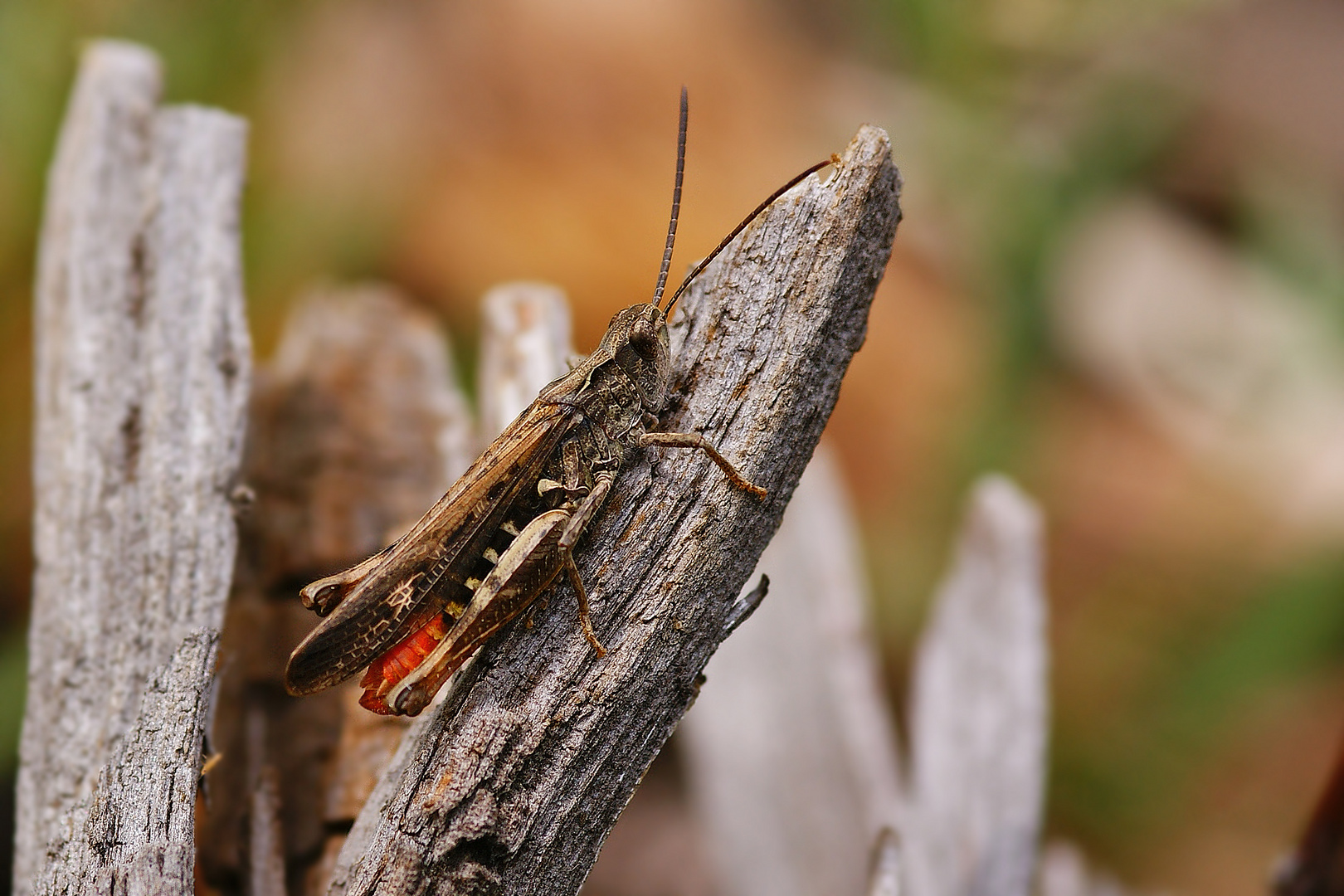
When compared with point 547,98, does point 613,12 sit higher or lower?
higher

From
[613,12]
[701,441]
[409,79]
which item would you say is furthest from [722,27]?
[701,441]

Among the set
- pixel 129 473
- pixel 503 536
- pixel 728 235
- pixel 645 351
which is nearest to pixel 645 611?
pixel 503 536

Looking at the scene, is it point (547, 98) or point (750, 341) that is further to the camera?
point (547, 98)

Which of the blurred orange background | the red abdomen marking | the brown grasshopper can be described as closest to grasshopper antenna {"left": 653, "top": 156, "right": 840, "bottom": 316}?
the brown grasshopper

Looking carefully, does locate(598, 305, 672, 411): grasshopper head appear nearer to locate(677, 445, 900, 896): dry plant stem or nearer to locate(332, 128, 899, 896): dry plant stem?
locate(332, 128, 899, 896): dry plant stem

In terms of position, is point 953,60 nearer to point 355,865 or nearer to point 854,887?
point 854,887

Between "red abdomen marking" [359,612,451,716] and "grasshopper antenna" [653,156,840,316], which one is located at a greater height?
"grasshopper antenna" [653,156,840,316]

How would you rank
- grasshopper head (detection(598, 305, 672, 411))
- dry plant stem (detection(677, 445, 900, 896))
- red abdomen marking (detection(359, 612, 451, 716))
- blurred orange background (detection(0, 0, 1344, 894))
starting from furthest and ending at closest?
blurred orange background (detection(0, 0, 1344, 894))
dry plant stem (detection(677, 445, 900, 896))
grasshopper head (detection(598, 305, 672, 411))
red abdomen marking (detection(359, 612, 451, 716))

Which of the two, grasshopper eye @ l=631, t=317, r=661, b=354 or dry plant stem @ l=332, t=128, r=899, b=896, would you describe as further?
grasshopper eye @ l=631, t=317, r=661, b=354
